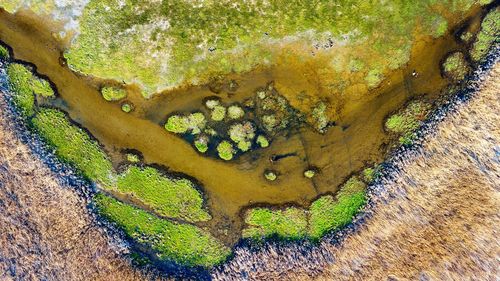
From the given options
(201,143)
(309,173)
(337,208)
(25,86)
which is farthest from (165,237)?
(25,86)

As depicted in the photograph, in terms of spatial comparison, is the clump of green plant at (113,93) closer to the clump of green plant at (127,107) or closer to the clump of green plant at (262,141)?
the clump of green plant at (127,107)

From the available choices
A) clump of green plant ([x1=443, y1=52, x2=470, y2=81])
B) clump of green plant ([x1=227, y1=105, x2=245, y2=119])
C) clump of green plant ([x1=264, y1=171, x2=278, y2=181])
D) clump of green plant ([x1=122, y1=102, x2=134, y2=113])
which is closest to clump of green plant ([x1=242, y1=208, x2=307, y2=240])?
clump of green plant ([x1=264, y1=171, x2=278, y2=181])

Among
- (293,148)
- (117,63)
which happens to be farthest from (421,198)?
(117,63)

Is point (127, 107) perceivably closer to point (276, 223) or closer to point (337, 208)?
point (276, 223)

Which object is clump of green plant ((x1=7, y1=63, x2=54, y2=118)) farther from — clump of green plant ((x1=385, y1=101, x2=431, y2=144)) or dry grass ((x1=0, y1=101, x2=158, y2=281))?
clump of green plant ((x1=385, y1=101, x2=431, y2=144))

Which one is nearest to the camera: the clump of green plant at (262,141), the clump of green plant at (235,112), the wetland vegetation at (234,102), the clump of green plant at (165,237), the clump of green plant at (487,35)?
the clump of green plant at (487,35)

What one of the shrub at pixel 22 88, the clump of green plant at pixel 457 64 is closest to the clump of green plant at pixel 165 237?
the shrub at pixel 22 88

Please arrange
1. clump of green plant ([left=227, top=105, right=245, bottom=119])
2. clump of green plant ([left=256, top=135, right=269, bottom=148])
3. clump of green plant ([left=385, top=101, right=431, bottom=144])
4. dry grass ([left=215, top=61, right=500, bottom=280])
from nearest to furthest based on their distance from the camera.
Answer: dry grass ([left=215, top=61, right=500, bottom=280]) < clump of green plant ([left=385, top=101, right=431, bottom=144]) < clump of green plant ([left=227, top=105, right=245, bottom=119]) < clump of green plant ([left=256, top=135, right=269, bottom=148])
